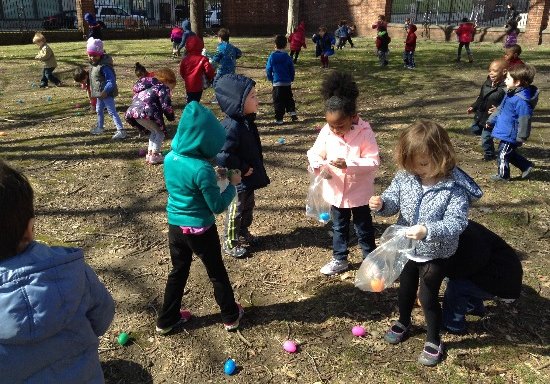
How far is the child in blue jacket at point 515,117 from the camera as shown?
573cm

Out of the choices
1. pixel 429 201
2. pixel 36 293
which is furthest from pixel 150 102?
pixel 36 293

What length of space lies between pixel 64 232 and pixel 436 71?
40.0ft

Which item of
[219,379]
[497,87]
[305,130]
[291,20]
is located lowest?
[219,379]

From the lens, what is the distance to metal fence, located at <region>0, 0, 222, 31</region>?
24500 mm

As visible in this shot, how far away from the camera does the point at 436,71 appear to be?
558 inches

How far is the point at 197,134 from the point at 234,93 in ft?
3.66

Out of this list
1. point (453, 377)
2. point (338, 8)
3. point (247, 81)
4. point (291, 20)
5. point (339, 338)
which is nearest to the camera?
point (453, 377)

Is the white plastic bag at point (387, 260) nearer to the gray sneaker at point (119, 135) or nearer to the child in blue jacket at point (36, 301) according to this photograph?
the child in blue jacket at point (36, 301)

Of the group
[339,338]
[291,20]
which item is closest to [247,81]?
[339,338]

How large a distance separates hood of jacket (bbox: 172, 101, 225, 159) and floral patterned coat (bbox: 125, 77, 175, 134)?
391cm

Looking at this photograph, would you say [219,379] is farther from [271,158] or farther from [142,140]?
[142,140]

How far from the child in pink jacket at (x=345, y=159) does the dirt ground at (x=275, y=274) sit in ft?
1.85

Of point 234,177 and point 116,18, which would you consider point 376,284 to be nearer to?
point 234,177

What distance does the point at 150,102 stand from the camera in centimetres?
679
